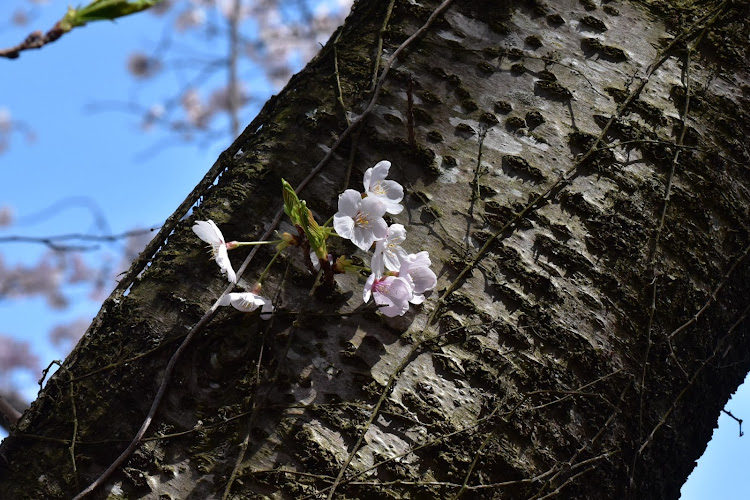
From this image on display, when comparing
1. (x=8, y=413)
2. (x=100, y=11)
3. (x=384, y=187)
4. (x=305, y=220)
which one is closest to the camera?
(x=100, y=11)

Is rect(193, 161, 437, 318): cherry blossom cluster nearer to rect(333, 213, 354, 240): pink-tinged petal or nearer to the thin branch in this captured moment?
rect(333, 213, 354, 240): pink-tinged petal

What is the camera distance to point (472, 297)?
1.22 metres

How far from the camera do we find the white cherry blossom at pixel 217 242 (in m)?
1.18

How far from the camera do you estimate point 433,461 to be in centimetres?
111

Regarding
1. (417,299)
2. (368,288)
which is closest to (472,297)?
(417,299)

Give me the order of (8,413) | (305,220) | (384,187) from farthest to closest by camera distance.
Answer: (8,413) → (384,187) → (305,220)

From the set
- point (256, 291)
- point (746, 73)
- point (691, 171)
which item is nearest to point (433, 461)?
point (256, 291)

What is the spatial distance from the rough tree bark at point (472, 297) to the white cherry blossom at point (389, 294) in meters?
0.03

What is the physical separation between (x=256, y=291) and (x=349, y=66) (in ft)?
2.06

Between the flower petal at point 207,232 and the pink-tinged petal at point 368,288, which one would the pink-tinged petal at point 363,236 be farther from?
the flower petal at point 207,232

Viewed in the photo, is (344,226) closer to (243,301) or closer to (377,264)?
(377,264)

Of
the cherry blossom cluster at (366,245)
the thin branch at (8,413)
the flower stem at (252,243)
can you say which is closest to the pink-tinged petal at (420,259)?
the cherry blossom cluster at (366,245)

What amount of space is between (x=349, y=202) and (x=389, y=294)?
0.67ft

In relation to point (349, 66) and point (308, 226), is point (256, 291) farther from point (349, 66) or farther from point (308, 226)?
point (349, 66)
